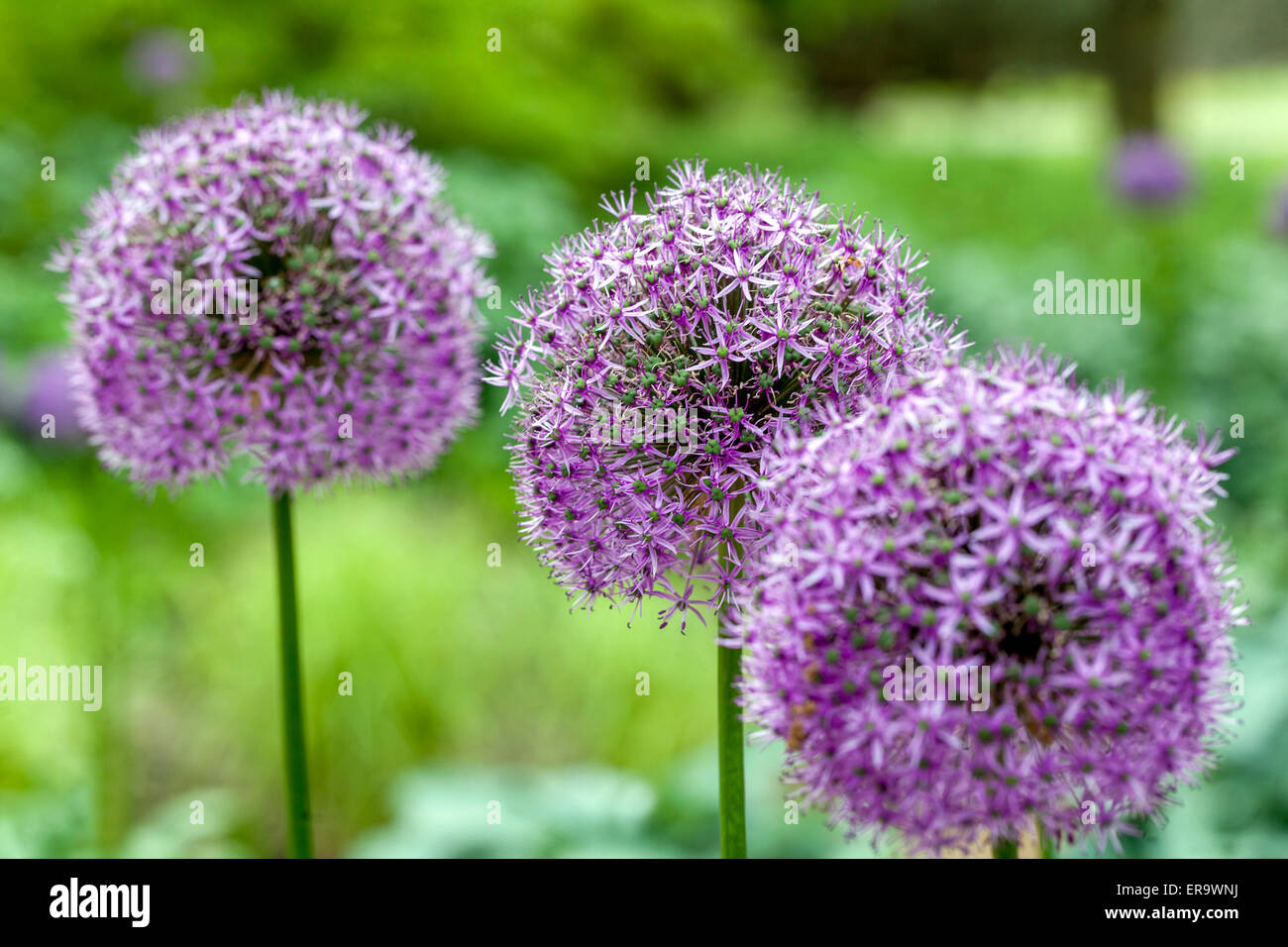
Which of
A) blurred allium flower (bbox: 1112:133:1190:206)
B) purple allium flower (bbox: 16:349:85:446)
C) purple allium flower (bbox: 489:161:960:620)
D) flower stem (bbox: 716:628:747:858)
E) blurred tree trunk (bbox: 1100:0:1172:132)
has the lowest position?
flower stem (bbox: 716:628:747:858)

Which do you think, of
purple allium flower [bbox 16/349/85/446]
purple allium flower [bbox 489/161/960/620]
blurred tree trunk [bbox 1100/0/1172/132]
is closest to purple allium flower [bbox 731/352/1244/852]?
purple allium flower [bbox 489/161/960/620]

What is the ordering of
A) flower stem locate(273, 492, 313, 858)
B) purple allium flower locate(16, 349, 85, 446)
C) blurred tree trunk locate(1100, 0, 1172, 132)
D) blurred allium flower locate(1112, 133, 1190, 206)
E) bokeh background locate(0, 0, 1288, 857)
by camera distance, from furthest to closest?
blurred tree trunk locate(1100, 0, 1172, 132) → blurred allium flower locate(1112, 133, 1190, 206) → purple allium flower locate(16, 349, 85, 446) → bokeh background locate(0, 0, 1288, 857) → flower stem locate(273, 492, 313, 858)

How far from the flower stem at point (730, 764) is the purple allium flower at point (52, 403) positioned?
20.3ft

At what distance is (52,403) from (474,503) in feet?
12.7

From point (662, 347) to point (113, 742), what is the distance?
18.7 feet

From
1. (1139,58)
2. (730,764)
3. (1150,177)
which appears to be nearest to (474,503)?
(1150,177)

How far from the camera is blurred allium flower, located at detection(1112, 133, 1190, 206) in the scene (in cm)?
1181

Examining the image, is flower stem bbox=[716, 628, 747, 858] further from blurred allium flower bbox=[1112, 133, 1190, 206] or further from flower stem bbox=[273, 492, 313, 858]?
blurred allium flower bbox=[1112, 133, 1190, 206]

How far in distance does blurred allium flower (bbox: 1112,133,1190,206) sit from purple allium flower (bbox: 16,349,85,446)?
31.7 ft

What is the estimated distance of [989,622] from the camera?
6.65 ft

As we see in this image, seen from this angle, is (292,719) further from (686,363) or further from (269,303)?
(686,363)

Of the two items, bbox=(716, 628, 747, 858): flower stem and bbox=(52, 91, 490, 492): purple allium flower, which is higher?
bbox=(52, 91, 490, 492): purple allium flower
